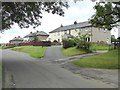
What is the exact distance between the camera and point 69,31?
112m

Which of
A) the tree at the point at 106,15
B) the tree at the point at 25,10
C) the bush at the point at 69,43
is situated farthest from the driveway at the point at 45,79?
the bush at the point at 69,43

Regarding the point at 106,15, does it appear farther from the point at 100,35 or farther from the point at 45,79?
the point at 100,35

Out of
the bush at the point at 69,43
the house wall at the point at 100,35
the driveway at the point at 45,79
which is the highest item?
the house wall at the point at 100,35

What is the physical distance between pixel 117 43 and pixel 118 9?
9372 mm

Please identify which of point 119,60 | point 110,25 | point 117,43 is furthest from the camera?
point 117,43

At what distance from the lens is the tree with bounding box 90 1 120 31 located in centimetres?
3703

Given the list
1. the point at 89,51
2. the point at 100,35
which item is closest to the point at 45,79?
the point at 89,51

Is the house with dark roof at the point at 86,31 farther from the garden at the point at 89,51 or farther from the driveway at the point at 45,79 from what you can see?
the driveway at the point at 45,79

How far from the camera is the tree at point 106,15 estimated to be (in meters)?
37.0

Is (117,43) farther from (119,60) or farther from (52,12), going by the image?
(52,12)

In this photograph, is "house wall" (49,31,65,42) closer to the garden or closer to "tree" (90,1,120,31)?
the garden

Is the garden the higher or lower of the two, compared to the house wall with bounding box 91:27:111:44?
lower

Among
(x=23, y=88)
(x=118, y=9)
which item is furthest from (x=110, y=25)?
(x=23, y=88)

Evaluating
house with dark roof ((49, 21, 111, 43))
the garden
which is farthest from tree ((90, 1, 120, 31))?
house with dark roof ((49, 21, 111, 43))
